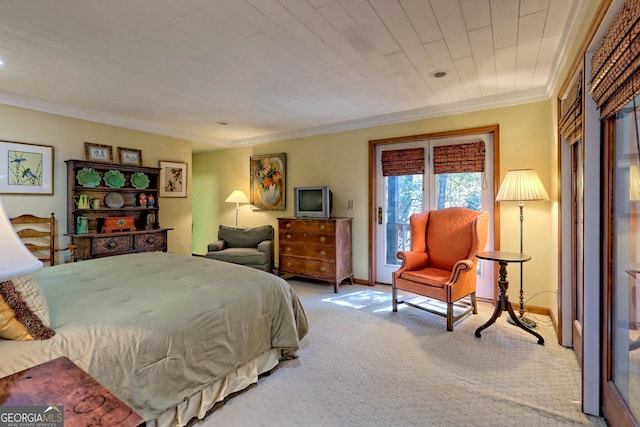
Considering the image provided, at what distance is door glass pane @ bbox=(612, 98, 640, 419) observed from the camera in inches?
55.4

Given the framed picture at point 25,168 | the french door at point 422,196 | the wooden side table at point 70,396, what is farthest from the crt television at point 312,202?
the wooden side table at point 70,396

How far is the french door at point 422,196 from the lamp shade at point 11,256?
395 cm

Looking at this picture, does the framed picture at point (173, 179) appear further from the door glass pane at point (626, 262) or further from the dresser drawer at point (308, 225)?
the door glass pane at point (626, 262)

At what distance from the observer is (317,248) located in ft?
14.4

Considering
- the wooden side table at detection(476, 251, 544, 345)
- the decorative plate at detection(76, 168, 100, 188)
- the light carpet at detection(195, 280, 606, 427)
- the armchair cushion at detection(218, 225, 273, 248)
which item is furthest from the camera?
the armchair cushion at detection(218, 225, 273, 248)

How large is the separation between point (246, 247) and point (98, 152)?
2.39m

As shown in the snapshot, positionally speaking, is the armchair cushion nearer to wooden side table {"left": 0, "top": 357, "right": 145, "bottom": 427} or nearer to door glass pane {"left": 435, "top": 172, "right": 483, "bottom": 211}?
door glass pane {"left": 435, "top": 172, "right": 483, "bottom": 211}

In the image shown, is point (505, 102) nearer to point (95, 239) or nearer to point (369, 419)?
point (369, 419)

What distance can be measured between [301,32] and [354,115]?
2.18 metres

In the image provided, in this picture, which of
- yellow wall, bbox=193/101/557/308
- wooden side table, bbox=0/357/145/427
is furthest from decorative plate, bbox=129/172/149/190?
wooden side table, bbox=0/357/145/427

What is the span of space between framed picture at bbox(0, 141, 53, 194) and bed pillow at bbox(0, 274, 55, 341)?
3039mm

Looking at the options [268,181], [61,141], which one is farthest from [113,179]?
[268,181]

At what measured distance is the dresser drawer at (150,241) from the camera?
164 inches

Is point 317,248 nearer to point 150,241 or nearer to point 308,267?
point 308,267
